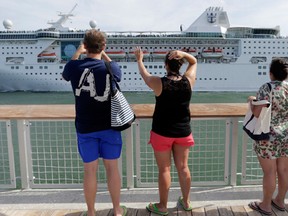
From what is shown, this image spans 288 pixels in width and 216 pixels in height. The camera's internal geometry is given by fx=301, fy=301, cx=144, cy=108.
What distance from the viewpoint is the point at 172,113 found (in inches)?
64.6

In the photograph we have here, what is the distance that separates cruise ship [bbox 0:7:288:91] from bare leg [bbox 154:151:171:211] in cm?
2126

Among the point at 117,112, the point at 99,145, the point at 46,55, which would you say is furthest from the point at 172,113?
the point at 46,55

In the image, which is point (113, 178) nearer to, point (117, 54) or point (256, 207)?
point (256, 207)

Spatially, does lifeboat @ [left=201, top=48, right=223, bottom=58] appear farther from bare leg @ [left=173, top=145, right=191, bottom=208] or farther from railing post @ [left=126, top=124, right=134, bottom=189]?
bare leg @ [left=173, top=145, right=191, bottom=208]

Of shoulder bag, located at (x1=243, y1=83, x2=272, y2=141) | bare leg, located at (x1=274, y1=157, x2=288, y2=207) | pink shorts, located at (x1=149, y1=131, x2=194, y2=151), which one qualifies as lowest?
bare leg, located at (x1=274, y1=157, x2=288, y2=207)

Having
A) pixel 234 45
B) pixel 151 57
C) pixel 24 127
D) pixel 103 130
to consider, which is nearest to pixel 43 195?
pixel 24 127

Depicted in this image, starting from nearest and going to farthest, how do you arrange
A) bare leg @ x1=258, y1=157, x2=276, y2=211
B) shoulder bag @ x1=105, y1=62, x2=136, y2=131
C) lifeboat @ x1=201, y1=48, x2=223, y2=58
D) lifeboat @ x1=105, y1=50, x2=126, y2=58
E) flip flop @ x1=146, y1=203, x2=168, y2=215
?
shoulder bag @ x1=105, y1=62, x2=136, y2=131 < bare leg @ x1=258, y1=157, x2=276, y2=211 < flip flop @ x1=146, y1=203, x2=168, y2=215 < lifeboat @ x1=105, y1=50, x2=126, y2=58 < lifeboat @ x1=201, y1=48, x2=223, y2=58

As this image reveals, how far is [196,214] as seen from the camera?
5.95ft

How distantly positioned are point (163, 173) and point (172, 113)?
1.23 feet

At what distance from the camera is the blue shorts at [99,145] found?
1605mm

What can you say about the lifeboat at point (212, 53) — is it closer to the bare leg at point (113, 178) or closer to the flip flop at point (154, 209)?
the flip flop at point (154, 209)

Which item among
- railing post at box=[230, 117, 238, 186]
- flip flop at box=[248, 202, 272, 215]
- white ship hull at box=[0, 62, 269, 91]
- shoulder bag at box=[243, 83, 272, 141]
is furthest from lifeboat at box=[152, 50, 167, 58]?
shoulder bag at box=[243, 83, 272, 141]

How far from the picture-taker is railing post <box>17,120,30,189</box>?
2.14 meters

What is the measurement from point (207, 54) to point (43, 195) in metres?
24.1
